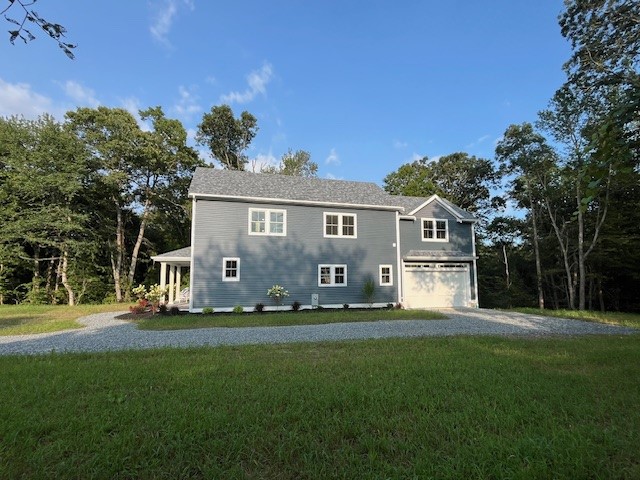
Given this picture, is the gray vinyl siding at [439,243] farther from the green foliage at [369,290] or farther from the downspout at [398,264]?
the green foliage at [369,290]

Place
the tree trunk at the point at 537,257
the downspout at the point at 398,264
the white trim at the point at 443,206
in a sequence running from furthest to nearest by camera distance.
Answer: the tree trunk at the point at 537,257 → the white trim at the point at 443,206 → the downspout at the point at 398,264

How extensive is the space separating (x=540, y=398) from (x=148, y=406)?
4.08 m

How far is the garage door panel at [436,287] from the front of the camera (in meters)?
18.2

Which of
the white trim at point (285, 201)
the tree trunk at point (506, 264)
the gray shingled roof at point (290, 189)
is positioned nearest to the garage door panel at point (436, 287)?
the gray shingled roof at point (290, 189)

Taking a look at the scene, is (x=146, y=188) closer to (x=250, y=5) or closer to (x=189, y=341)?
(x=250, y=5)

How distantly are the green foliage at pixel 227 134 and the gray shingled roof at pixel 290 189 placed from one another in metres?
15.5

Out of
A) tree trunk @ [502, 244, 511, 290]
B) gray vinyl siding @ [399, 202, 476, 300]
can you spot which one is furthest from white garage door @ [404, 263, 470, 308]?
tree trunk @ [502, 244, 511, 290]

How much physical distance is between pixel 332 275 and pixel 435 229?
21.4 feet

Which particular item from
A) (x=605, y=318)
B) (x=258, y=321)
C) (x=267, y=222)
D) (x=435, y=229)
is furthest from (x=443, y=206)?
(x=258, y=321)

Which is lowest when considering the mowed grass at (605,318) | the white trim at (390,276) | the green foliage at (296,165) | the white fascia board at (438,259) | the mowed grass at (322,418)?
the mowed grass at (605,318)

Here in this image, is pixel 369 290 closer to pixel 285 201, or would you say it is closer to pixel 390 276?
pixel 390 276

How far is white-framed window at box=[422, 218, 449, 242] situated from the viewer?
62.7 ft

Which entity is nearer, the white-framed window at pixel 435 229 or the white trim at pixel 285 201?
the white trim at pixel 285 201

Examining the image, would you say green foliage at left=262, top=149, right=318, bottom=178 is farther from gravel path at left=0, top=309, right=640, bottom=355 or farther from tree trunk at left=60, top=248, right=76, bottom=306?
gravel path at left=0, top=309, right=640, bottom=355
